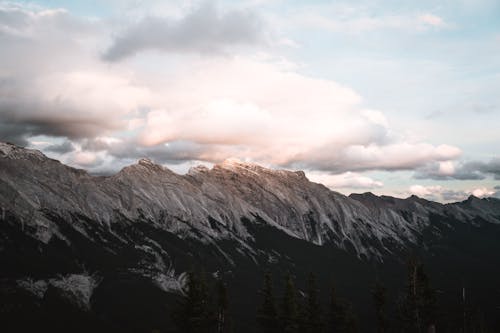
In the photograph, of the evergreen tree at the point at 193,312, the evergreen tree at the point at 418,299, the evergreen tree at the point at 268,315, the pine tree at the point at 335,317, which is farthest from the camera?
the pine tree at the point at 335,317

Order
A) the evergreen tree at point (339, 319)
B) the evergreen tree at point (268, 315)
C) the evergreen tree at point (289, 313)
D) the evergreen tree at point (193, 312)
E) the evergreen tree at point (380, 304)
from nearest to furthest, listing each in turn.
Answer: the evergreen tree at point (193, 312) → the evergreen tree at point (289, 313) → the evergreen tree at point (268, 315) → the evergreen tree at point (339, 319) → the evergreen tree at point (380, 304)

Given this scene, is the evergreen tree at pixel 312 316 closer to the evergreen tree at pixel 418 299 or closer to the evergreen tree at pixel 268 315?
the evergreen tree at pixel 268 315

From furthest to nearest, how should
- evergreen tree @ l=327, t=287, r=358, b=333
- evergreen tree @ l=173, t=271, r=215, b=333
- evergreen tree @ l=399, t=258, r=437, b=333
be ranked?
1. evergreen tree @ l=327, t=287, r=358, b=333
2. evergreen tree @ l=399, t=258, r=437, b=333
3. evergreen tree @ l=173, t=271, r=215, b=333

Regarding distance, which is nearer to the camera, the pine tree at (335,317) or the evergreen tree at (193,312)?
the evergreen tree at (193,312)

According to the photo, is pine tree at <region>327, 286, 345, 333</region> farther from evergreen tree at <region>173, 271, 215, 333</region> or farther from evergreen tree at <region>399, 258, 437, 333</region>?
→ evergreen tree at <region>173, 271, 215, 333</region>

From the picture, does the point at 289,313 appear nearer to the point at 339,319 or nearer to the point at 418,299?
the point at 339,319

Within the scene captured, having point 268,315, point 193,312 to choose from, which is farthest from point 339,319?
point 193,312

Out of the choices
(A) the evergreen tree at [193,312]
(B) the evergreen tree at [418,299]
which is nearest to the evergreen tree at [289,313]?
(A) the evergreen tree at [193,312]

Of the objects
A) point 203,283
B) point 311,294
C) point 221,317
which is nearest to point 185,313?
point 203,283

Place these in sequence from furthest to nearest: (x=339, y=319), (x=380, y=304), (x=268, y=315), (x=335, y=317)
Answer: (x=380, y=304)
(x=335, y=317)
(x=339, y=319)
(x=268, y=315)

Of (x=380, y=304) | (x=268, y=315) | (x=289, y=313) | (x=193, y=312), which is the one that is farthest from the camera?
(x=380, y=304)

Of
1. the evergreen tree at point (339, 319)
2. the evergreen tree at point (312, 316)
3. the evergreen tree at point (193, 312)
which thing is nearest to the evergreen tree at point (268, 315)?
the evergreen tree at point (312, 316)

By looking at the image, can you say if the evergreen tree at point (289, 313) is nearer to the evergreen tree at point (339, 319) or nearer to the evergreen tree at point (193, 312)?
the evergreen tree at point (339, 319)

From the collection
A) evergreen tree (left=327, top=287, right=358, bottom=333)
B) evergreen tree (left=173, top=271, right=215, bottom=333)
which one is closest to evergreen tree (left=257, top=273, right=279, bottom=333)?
evergreen tree (left=327, top=287, right=358, bottom=333)
